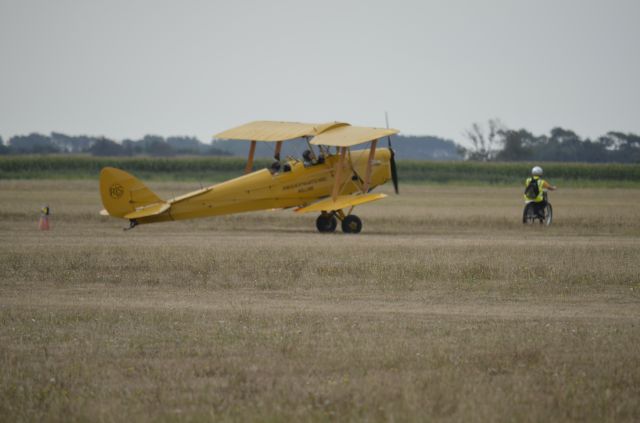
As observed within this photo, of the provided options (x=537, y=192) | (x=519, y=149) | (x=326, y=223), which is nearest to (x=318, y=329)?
(x=326, y=223)

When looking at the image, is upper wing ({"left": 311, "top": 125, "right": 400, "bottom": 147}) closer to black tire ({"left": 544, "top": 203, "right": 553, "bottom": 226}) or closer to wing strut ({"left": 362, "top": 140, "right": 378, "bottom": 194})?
wing strut ({"left": 362, "top": 140, "right": 378, "bottom": 194})

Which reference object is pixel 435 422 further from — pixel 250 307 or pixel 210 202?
pixel 210 202

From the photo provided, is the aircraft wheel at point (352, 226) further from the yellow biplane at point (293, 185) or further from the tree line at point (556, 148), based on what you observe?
the tree line at point (556, 148)

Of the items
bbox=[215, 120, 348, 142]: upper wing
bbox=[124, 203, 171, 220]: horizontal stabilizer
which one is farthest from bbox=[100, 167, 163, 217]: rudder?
bbox=[215, 120, 348, 142]: upper wing

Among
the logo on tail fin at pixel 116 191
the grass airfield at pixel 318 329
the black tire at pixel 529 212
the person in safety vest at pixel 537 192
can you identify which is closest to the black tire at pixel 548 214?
the person in safety vest at pixel 537 192

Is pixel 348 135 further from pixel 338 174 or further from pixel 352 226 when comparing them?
pixel 352 226

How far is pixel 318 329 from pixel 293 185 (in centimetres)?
1501

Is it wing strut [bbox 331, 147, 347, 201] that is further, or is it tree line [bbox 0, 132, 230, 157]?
tree line [bbox 0, 132, 230, 157]

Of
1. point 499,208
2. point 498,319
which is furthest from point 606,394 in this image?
point 499,208

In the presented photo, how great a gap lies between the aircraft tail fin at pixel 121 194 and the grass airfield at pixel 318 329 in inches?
55.2

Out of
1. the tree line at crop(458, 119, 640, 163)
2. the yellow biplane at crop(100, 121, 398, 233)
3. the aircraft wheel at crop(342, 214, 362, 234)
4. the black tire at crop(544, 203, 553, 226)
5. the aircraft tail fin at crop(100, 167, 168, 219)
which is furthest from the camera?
the tree line at crop(458, 119, 640, 163)

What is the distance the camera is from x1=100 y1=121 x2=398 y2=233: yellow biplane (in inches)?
960

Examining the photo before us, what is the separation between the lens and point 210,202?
2506cm

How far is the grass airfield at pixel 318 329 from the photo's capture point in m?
8.34
